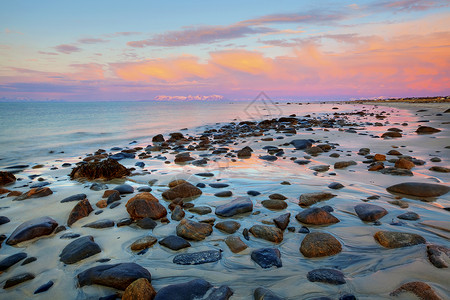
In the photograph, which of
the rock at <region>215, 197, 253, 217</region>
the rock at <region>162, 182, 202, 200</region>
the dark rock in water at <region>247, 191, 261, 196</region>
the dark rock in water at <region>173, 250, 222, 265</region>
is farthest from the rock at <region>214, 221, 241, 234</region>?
the rock at <region>162, 182, 202, 200</region>

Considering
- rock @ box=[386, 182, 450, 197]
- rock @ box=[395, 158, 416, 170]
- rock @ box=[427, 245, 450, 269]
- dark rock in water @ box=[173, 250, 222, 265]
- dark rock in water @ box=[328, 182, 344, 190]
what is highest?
rock @ box=[395, 158, 416, 170]

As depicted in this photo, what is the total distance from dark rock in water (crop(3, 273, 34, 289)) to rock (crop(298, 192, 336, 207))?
3.99m

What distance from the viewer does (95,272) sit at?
2467 mm

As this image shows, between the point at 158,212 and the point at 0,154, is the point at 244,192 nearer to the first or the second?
the point at 158,212

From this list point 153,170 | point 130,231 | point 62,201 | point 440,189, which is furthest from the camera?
point 153,170

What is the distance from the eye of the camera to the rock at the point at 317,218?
3.55 meters

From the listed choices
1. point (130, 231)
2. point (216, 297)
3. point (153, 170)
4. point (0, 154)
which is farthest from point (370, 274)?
point (0, 154)

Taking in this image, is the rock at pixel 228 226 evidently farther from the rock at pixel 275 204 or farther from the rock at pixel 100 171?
the rock at pixel 100 171

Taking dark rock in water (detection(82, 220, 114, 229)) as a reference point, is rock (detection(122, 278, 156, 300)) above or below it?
above

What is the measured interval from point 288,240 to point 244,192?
2.01 meters

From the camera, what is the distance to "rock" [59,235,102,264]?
9.30 ft

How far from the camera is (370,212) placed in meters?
3.64

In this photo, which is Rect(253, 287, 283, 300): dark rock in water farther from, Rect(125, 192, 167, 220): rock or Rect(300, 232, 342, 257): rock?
Rect(125, 192, 167, 220): rock

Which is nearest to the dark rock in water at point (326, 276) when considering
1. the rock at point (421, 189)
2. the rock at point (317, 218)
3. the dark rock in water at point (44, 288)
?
the rock at point (317, 218)
